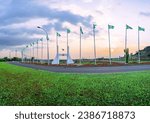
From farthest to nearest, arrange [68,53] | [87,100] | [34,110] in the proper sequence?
[68,53]
[87,100]
[34,110]

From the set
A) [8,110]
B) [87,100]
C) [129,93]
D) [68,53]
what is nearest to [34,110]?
[8,110]

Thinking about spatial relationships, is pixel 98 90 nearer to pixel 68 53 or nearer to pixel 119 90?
pixel 119 90

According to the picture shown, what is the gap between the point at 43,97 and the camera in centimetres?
1545

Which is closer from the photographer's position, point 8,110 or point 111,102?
point 8,110

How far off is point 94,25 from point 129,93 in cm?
4818

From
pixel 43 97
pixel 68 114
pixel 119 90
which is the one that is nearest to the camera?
pixel 68 114

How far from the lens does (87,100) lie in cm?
1430

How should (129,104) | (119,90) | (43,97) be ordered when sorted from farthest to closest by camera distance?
(119,90) < (43,97) < (129,104)

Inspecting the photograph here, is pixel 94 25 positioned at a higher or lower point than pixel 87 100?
higher

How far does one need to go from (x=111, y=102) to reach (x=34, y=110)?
11.5ft

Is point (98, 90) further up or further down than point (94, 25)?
further down

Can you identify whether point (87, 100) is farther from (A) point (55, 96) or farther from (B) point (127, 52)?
(B) point (127, 52)

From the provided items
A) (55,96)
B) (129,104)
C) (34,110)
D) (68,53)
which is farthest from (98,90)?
(68,53)

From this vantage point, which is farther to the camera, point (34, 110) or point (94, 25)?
point (94, 25)
